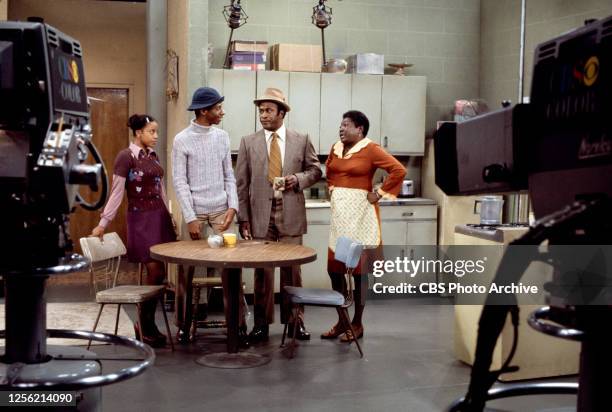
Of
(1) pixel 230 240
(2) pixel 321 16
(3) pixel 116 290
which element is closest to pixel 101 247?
(3) pixel 116 290

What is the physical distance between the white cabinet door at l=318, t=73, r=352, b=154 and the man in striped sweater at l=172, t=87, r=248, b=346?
2014 mm

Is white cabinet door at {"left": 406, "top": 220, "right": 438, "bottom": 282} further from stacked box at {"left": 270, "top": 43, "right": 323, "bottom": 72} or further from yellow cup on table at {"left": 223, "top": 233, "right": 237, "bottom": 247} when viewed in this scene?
yellow cup on table at {"left": 223, "top": 233, "right": 237, "bottom": 247}

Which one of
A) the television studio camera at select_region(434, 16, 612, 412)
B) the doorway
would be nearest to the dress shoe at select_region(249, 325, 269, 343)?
the television studio camera at select_region(434, 16, 612, 412)

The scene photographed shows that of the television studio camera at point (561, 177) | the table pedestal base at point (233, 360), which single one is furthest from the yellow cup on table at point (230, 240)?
the television studio camera at point (561, 177)

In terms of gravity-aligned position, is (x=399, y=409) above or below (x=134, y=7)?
below

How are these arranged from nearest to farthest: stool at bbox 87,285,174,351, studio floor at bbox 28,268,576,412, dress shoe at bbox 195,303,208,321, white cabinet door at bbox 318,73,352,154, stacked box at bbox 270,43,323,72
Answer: studio floor at bbox 28,268,576,412
stool at bbox 87,285,174,351
dress shoe at bbox 195,303,208,321
stacked box at bbox 270,43,323,72
white cabinet door at bbox 318,73,352,154

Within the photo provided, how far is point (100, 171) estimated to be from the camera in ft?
4.75

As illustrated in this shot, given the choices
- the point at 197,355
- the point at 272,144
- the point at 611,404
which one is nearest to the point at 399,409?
the point at 197,355

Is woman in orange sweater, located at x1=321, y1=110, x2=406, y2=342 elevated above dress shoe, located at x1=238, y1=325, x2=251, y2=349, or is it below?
above

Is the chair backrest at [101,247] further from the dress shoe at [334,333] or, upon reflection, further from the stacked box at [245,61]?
the stacked box at [245,61]

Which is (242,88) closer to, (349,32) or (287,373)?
(349,32)

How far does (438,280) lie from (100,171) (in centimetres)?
623

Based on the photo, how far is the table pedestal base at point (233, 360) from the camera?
4445 millimetres

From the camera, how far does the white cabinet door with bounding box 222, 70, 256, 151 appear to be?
6608 mm
